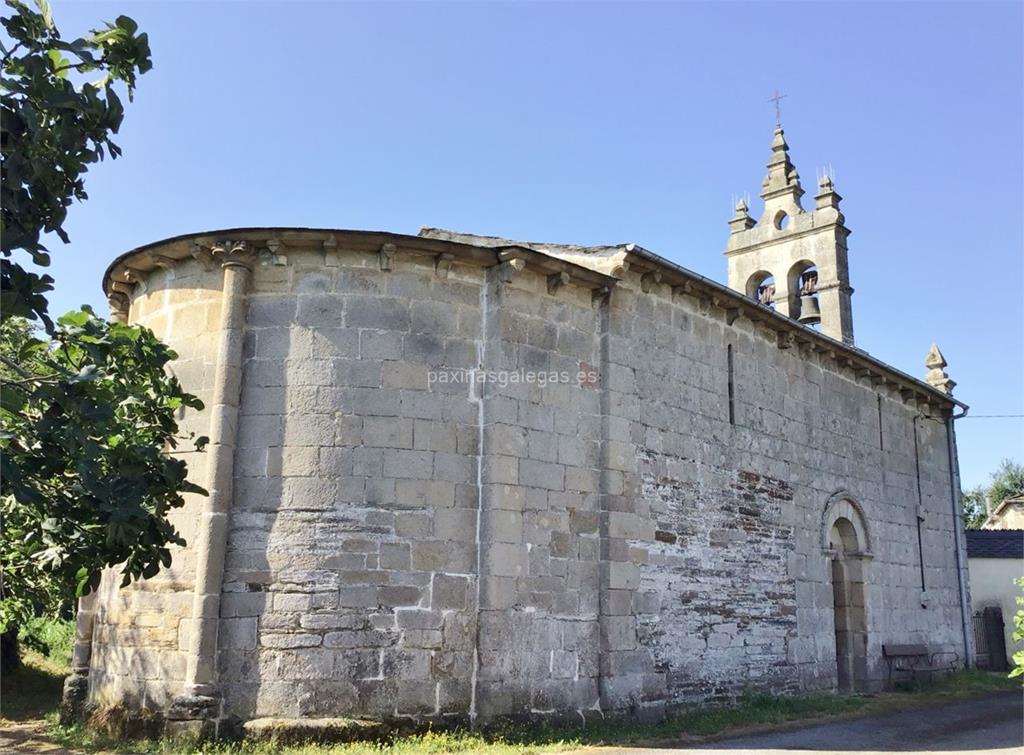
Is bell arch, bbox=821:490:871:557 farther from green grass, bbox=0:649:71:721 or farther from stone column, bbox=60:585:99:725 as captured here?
green grass, bbox=0:649:71:721

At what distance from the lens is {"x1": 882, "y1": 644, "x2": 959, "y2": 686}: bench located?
1519cm

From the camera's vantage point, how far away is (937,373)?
2067cm

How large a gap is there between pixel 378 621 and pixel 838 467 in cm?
889

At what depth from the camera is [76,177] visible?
578cm

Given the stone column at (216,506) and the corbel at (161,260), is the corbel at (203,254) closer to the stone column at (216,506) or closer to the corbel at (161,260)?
the stone column at (216,506)

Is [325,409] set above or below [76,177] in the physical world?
below

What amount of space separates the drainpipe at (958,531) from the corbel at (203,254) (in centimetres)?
1521

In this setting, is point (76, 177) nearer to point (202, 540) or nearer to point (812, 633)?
point (202, 540)

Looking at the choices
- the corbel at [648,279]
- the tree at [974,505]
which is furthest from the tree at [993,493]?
the corbel at [648,279]

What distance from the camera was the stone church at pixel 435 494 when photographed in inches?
344

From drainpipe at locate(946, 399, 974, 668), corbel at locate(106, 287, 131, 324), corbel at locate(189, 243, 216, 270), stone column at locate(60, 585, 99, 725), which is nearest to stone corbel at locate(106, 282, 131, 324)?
corbel at locate(106, 287, 131, 324)

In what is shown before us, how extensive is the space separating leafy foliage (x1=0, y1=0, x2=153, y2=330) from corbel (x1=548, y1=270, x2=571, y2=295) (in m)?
5.21

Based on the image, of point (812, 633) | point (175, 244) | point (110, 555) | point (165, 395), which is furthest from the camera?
point (812, 633)

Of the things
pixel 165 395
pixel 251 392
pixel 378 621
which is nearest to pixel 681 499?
pixel 378 621
